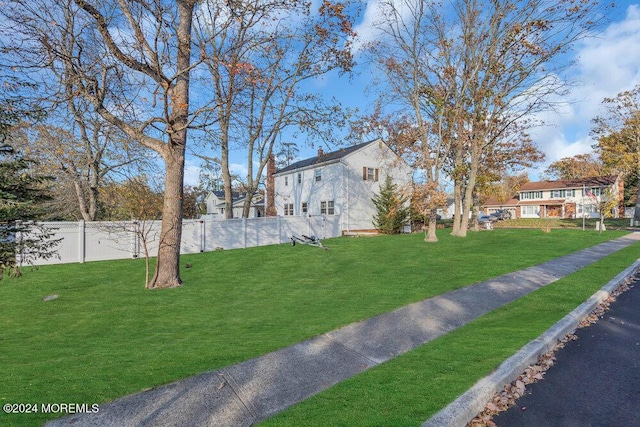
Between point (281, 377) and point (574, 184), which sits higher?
point (574, 184)

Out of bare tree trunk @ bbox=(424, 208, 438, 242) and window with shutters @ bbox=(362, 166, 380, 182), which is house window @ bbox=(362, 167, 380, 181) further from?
bare tree trunk @ bbox=(424, 208, 438, 242)

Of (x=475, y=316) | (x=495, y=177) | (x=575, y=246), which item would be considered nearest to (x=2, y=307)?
(x=475, y=316)

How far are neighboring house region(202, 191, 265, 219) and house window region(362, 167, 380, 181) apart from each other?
12.0 meters

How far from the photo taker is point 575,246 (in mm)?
16000

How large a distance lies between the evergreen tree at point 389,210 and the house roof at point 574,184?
111 feet

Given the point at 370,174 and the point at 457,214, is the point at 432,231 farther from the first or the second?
the point at 370,174

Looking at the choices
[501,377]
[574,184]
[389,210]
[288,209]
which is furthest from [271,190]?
[574,184]

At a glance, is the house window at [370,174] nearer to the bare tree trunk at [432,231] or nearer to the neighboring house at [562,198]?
the bare tree trunk at [432,231]

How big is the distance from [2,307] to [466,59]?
2304 cm

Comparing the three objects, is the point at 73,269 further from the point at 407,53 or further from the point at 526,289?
the point at 407,53

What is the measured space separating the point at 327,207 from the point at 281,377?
2308 cm

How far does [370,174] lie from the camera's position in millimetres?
27719

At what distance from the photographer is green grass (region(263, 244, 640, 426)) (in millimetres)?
3063

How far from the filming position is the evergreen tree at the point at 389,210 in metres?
24.9
